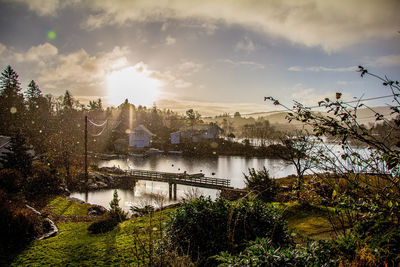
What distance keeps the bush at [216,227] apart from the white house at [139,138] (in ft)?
228

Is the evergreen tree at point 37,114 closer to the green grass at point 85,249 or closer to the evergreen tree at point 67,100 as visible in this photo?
the evergreen tree at point 67,100

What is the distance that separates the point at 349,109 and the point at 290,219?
1200 cm

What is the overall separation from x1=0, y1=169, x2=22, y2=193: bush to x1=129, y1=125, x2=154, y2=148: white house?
181 ft

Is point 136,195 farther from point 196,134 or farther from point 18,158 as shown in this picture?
point 196,134

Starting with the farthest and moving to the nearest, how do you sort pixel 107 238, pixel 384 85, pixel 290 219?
1. pixel 290 219
2. pixel 107 238
3. pixel 384 85

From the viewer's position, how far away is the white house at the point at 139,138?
7381 cm

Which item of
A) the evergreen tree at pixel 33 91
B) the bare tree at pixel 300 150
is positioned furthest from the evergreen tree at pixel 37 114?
the bare tree at pixel 300 150

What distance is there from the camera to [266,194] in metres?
17.5

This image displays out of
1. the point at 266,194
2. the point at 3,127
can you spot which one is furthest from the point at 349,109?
the point at 3,127

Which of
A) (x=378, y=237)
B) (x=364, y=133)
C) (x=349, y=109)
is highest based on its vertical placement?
(x=349, y=109)

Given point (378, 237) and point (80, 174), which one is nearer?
point (378, 237)

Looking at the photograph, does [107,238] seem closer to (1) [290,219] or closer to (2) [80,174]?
(1) [290,219]

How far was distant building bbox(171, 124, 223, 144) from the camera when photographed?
79125 millimetres

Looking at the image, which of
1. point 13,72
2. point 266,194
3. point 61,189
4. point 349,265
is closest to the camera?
point 349,265
